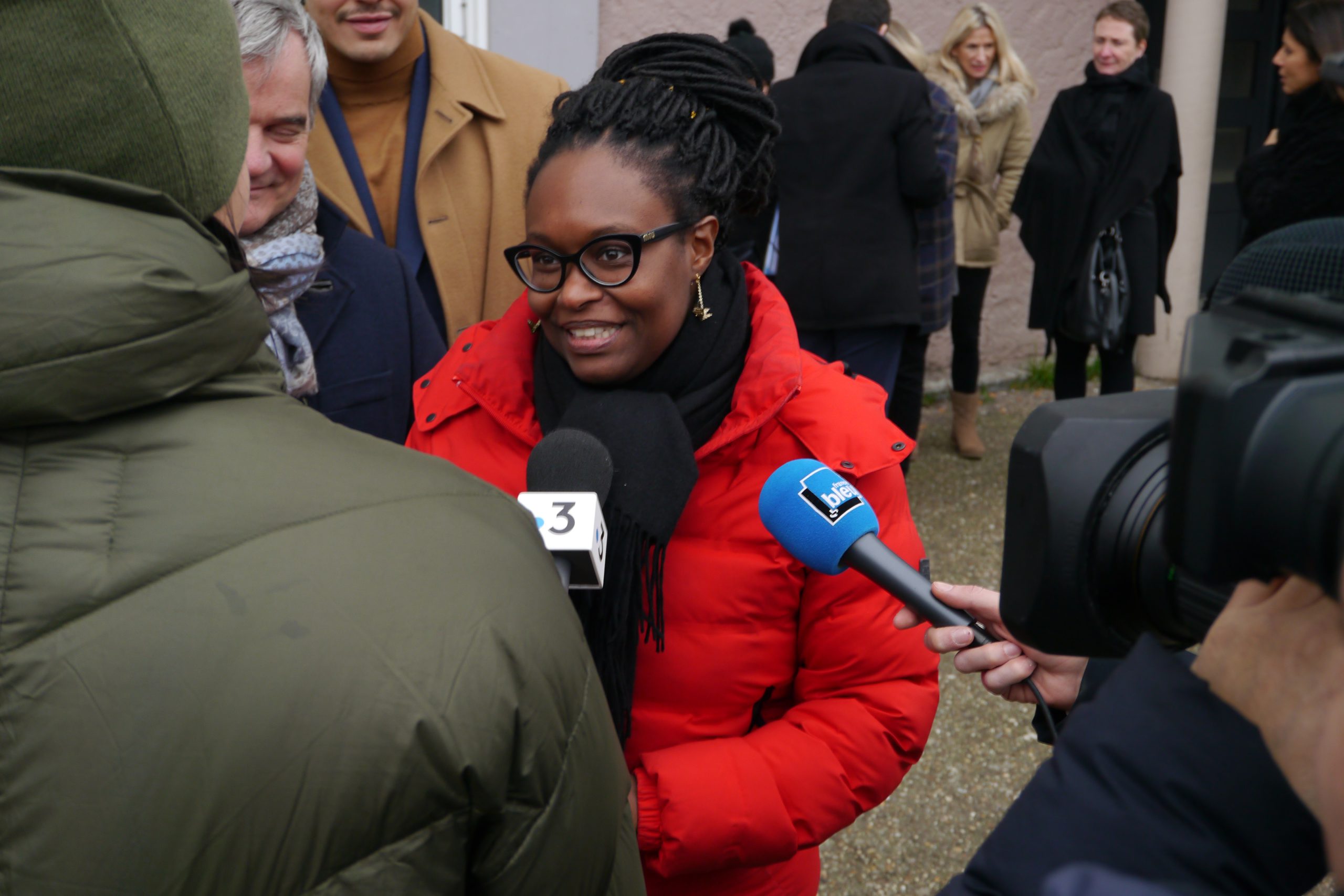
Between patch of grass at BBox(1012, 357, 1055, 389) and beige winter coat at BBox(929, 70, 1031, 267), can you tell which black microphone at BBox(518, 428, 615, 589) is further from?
patch of grass at BBox(1012, 357, 1055, 389)

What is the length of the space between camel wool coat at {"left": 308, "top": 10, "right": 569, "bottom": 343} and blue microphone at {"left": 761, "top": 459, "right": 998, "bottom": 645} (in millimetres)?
1427

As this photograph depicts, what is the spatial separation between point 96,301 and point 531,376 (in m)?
1.11

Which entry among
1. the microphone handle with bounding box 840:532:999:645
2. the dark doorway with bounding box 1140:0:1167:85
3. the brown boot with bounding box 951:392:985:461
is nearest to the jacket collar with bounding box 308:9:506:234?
the microphone handle with bounding box 840:532:999:645

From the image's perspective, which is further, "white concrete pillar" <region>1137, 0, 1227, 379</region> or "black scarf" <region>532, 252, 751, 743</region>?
"white concrete pillar" <region>1137, 0, 1227, 379</region>

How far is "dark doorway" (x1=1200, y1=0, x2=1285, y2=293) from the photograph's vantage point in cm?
730

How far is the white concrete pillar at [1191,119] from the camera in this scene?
21.3ft

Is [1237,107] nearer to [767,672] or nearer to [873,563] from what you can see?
[767,672]

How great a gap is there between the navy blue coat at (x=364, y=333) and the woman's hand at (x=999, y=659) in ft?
4.35

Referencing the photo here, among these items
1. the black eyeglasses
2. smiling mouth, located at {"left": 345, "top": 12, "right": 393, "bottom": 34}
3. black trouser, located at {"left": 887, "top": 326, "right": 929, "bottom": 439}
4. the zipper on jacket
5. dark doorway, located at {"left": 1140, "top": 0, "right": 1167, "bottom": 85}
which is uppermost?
dark doorway, located at {"left": 1140, "top": 0, "right": 1167, "bottom": 85}

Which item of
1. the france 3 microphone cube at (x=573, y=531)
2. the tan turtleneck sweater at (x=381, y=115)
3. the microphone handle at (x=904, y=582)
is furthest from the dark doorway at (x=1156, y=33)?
the france 3 microphone cube at (x=573, y=531)

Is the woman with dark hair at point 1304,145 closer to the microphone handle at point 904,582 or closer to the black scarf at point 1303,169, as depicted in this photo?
the black scarf at point 1303,169

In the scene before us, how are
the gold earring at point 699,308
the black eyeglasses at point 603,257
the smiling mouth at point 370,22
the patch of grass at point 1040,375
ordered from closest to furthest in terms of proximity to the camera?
the black eyeglasses at point 603,257
the gold earring at point 699,308
the smiling mouth at point 370,22
the patch of grass at point 1040,375

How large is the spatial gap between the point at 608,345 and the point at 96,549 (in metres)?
1.04

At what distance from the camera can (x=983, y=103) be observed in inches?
213
